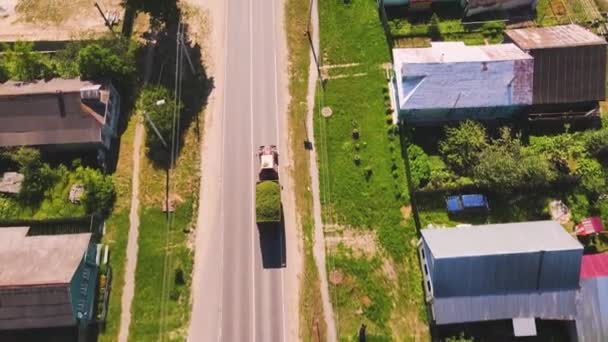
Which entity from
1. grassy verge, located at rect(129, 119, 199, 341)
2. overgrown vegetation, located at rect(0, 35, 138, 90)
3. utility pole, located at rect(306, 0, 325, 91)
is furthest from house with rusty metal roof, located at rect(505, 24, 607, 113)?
overgrown vegetation, located at rect(0, 35, 138, 90)

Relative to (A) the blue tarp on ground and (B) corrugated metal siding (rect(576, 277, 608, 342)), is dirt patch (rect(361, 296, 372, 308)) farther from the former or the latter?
(B) corrugated metal siding (rect(576, 277, 608, 342))

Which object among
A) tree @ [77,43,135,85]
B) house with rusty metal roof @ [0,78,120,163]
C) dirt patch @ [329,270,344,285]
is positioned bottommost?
dirt patch @ [329,270,344,285]

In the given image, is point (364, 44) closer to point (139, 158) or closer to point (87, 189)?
point (139, 158)

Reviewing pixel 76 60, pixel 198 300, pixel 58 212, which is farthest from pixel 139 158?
pixel 198 300

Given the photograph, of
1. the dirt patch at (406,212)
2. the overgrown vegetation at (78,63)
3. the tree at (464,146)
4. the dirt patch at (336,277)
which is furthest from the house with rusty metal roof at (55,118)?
the tree at (464,146)

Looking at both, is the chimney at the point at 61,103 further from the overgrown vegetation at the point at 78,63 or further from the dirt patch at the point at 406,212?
the dirt patch at the point at 406,212

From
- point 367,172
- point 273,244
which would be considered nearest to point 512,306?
point 367,172

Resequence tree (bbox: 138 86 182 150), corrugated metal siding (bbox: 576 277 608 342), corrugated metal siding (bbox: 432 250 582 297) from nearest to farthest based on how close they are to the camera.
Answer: corrugated metal siding (bbox: 576 277 608 342), corrugated metal siding (bbox: 432 250 582 297), tree (bbox: 138 86 182 150)

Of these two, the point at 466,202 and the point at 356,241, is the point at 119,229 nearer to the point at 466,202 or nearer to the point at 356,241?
the point at 356,241
